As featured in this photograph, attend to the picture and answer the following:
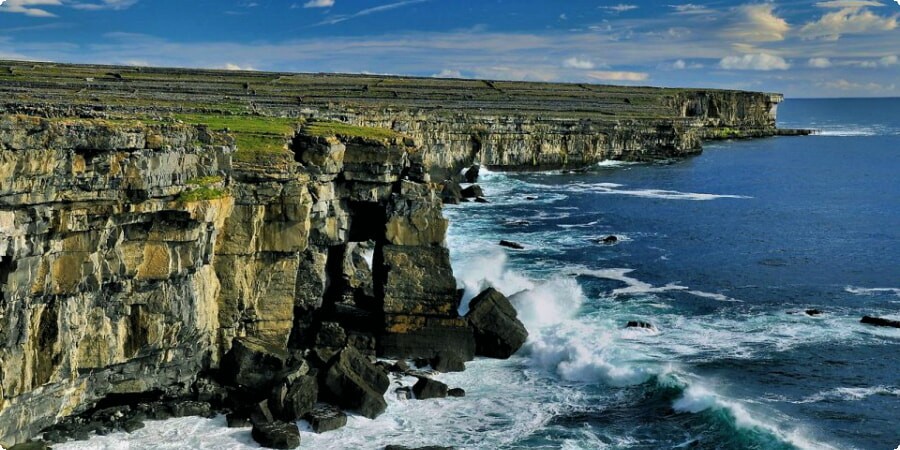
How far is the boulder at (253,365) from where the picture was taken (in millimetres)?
29125

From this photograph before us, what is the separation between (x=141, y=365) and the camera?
27.7 m

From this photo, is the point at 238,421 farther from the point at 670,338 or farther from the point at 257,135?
the point at 670,338

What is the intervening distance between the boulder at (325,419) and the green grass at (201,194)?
7.39 m

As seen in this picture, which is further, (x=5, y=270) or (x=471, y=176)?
(x=471, y=176)

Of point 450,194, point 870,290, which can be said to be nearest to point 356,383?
Result: point 870,290

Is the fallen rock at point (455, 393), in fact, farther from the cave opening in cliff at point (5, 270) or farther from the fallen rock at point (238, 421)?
the cave opening in cliff at point (5, 270)

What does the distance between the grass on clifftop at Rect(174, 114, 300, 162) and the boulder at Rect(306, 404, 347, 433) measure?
9.10 metres

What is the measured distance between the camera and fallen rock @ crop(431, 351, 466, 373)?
32656 mm

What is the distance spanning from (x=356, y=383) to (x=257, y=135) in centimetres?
1111

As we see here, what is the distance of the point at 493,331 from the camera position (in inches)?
1364

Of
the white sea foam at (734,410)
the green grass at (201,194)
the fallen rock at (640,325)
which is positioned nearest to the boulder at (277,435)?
the green grass at (201,194)

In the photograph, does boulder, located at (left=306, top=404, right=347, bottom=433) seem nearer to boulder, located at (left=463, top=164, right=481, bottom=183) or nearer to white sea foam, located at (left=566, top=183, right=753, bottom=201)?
white sea foam, located at (left=566, top=183, right=753, bottom=201)

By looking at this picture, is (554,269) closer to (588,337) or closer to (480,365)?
(588,337)

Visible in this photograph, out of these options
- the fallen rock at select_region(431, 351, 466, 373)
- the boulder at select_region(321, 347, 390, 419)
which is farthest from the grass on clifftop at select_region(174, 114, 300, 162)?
the fallen rock at select_region(431, 351, 466, 373)
